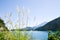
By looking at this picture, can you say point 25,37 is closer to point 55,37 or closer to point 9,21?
point 9,21

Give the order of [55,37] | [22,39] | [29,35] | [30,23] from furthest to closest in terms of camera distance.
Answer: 1. [55,37]
2. [30,23]
3. [29,35]
4. [22,39]

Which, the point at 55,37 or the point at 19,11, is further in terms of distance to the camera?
the point at 55,37

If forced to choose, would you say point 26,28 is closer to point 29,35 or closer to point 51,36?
point 29,35

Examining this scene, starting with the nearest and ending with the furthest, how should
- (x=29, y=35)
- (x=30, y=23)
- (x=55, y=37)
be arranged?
(x=29, y=35) → (x=30, y=23) → (x=55, y=37)

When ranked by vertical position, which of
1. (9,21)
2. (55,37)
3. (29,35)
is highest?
(9,21)

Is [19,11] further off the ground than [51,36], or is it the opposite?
[19,11]

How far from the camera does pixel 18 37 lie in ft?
10.3

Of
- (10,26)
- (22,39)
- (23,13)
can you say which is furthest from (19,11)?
(22,39)

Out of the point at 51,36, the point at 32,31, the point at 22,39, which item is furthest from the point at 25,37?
the point at 51,36

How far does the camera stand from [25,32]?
10.5ft

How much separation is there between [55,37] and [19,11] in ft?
9.91

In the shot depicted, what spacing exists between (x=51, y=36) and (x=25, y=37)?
3.07 metres

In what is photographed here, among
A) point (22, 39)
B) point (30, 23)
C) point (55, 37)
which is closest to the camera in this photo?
point (22, 39)

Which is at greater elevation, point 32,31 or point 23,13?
point 23,13
